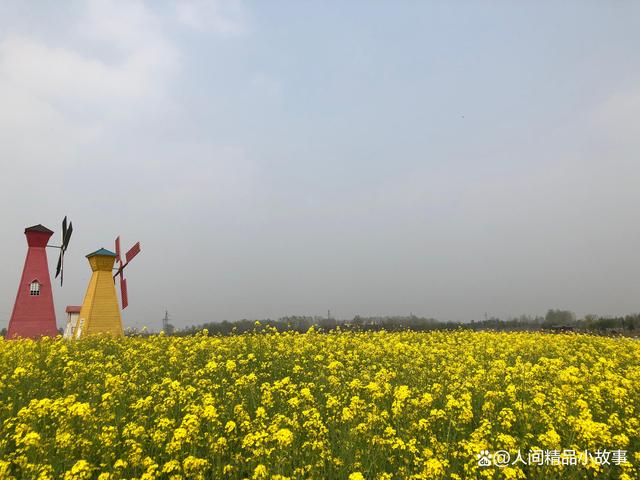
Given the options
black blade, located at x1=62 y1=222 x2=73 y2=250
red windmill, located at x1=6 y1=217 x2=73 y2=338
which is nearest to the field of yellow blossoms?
red windmill, located at x1=6 y1=217 x2=73 y2=338

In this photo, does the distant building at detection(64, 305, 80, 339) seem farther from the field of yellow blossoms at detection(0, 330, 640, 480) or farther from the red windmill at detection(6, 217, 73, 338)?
the field of yellow blossoms at detection(0, 330, 640, 480)

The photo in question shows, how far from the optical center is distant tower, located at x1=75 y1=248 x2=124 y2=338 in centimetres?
2322

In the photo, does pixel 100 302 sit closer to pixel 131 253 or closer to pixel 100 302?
pixel 100 302

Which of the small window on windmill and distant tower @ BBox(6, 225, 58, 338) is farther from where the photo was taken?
the small window on windmill

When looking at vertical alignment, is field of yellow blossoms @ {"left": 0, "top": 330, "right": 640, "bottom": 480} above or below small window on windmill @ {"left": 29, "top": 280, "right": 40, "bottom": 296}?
below

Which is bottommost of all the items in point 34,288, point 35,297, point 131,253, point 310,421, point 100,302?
point 310,421

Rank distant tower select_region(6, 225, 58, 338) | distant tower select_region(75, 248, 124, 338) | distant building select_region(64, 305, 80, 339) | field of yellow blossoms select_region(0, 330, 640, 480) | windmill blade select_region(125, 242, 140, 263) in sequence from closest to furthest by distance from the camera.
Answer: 1. field of yellow blossoms select_region(0, 330, 640, 480)
2. distant tower select_region(6, 225, 58, 338)
3. distant tower select_region(75, 248, 124, 338)
4. distant building select_region(64, 305, 80, 339)
5. windmill blade select_region(125, 242, 140, 263)

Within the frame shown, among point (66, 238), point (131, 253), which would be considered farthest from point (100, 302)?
point (66, 238)

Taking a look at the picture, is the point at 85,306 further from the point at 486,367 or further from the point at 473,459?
the point at 473,459

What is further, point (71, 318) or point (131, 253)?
point (131, 253)

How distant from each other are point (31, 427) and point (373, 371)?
24.5ft

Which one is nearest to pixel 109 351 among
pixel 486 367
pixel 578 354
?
pixel 486 367

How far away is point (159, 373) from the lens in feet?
35.6

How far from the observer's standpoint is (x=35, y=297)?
→ 76.4 feet
